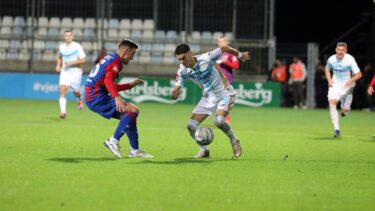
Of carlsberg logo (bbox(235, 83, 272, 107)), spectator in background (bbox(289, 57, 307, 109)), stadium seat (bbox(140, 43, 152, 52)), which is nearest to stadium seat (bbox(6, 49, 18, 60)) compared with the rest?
stadium seat (bbox(140, 43, 152, 52))

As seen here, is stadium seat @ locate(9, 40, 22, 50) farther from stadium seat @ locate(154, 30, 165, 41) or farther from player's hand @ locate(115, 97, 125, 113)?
player's hand @ locate(115, 97, 125, 113)

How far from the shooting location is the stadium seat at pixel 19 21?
36.4 m

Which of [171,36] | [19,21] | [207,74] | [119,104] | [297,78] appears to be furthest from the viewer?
[19,21]

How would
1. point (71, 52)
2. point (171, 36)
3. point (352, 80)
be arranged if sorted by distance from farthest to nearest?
1. point (171, 36)
2. point (71, 52)
3. point (352, 80)

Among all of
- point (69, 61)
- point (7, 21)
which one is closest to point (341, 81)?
point (69, 61)

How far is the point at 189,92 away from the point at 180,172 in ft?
79.4

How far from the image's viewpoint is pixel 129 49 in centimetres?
1285

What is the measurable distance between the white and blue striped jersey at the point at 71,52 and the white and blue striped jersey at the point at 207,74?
1033cm

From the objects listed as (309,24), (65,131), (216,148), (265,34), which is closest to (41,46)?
(265,34)

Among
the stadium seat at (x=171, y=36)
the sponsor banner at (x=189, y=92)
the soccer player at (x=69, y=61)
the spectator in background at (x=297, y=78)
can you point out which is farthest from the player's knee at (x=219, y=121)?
the stadium seat at (x=171, y=36)

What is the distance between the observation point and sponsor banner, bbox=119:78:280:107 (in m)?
35.0

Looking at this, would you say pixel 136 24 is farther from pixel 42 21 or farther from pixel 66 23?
pixel 42 21

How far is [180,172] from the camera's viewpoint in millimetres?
11219

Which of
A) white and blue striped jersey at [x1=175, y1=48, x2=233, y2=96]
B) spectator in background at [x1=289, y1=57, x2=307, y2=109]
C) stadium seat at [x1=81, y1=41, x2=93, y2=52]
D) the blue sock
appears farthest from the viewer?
stadium seat at [x1=81, y1=41, x2=93, y2=52]
